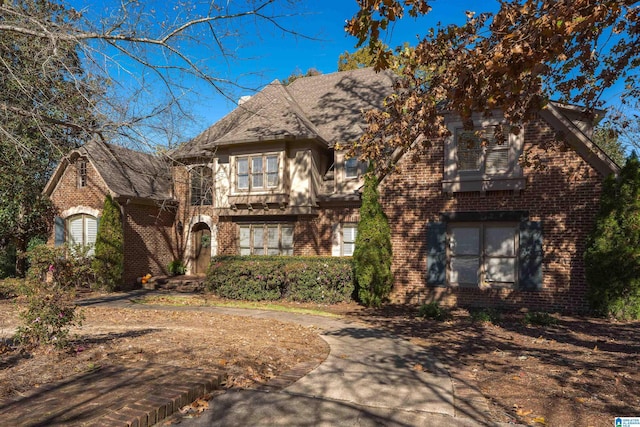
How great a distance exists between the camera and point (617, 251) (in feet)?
34.7

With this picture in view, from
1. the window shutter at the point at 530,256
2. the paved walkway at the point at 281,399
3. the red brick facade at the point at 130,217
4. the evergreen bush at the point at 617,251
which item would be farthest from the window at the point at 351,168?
the paved walkway at the point at 281,399

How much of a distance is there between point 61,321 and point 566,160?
12479 millimetres

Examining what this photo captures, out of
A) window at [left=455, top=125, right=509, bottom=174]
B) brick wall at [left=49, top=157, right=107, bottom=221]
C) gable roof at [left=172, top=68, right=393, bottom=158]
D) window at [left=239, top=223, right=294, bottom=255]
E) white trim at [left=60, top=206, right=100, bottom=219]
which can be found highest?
gable roof at [left=172, top=68, right=393, bottom=158]

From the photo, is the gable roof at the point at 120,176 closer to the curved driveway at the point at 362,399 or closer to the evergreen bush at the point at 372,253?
the evergreen bush at the point at 372,253

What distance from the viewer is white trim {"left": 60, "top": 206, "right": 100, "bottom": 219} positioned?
1769cm

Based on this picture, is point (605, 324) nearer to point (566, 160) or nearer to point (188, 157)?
point (566, 160)

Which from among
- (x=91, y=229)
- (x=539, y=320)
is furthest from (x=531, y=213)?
(x=91, y=229)

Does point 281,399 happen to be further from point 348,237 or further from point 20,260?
point 20,260

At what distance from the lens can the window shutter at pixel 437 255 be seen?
12.7 m

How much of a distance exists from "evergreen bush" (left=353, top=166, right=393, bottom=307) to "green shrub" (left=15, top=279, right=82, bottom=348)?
8007 millimetres

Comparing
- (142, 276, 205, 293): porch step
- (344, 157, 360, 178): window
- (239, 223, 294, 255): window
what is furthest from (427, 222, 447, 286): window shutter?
(142, 276, 205, 293): porch step

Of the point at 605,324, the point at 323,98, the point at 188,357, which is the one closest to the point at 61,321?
the point at 188,357

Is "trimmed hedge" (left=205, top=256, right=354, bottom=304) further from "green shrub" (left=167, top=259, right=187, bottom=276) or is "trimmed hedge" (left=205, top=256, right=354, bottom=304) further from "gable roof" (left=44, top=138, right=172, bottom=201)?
"green shrub" (left=167, top=259, right=187, bottom=276)

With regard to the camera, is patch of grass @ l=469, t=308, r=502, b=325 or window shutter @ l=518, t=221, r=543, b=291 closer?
patch of grass @ l=469, t=308, r=502, b=325
